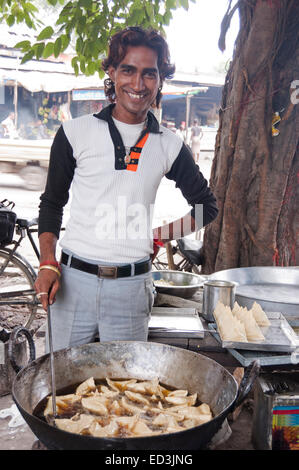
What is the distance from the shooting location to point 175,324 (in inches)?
84.9

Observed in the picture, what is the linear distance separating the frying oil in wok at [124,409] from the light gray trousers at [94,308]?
39cm

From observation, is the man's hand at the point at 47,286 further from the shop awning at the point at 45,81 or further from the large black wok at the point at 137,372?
the shop awning at the point at 45,81

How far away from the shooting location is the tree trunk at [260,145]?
11.7 feet

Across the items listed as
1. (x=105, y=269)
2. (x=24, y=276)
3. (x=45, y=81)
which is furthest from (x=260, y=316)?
(x=45, y=81)

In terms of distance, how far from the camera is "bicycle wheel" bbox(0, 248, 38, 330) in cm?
461

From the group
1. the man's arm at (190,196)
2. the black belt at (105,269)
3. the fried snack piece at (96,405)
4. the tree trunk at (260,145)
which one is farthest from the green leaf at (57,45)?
the fried snack piece at (96,405)

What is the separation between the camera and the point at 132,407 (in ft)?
4.71

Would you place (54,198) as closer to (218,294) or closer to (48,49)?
(218,294)

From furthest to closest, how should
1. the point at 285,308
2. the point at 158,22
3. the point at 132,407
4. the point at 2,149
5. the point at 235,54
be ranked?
the point at 2,149, the point at 158,22, the point at 235,54, the point at 285,308, the point at 132,407

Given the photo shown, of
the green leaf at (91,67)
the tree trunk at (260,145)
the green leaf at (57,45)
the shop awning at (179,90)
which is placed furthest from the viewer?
the shop awning at (179,90)

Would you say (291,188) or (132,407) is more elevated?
(291,188)

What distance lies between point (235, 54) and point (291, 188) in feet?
4.11

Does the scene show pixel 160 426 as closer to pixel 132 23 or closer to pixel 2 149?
pixel 132 23
